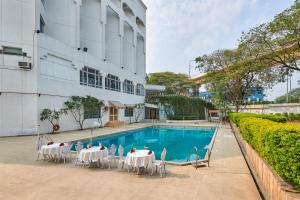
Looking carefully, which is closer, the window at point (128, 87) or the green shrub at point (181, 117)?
the window at point (128, 87)

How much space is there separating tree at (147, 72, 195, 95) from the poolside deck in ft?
133

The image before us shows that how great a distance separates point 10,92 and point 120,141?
883cm

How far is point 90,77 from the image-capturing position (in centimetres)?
2372

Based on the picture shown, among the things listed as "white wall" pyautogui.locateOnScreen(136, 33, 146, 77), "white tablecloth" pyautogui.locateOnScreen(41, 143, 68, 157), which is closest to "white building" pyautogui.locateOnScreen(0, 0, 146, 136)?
"white tablecloth" pyautogui.locateOnScreen(41, 143, 68, 157)

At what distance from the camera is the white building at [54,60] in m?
16.0

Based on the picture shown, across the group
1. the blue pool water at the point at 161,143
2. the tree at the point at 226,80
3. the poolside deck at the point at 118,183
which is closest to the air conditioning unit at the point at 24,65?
the blue pool water at the point at 161,143

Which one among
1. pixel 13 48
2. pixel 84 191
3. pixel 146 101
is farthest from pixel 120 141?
pixel 146 101

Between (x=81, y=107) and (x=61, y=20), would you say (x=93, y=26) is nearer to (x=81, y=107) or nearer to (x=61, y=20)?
(x=61, y=20)

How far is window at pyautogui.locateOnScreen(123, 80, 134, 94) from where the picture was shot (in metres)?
31.6

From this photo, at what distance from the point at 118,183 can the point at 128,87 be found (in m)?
27.1

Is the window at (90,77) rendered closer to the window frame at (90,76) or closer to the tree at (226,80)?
the window frame at (90,76)

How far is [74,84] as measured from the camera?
20922mm

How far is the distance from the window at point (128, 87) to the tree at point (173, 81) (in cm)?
1493

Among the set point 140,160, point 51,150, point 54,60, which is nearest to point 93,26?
point 54,60
